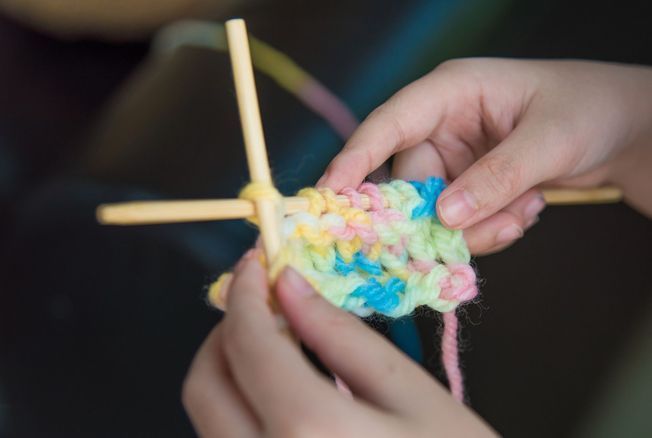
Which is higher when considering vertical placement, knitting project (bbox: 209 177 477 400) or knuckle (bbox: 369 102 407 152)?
knuckle (bbox: 369 102 407 152)

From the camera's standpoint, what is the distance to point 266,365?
355 millimetres

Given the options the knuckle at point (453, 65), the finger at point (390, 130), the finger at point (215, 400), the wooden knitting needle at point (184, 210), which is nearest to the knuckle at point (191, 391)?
the finger at point (215, 400)

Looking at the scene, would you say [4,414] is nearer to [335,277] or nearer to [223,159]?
[223,159]

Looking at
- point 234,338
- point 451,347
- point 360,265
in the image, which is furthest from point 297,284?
point 451,347

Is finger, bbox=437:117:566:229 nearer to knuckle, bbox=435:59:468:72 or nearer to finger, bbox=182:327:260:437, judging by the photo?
knuckle, bbox=435:59:468:72

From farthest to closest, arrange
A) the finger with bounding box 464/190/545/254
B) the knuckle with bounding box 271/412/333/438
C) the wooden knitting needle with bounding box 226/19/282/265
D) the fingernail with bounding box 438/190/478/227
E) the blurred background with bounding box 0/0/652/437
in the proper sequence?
the blurred background with bounding box 0/0/652/437
the finger with bounding box 464/190/545/254
the fingernail with bounding box 438/190/478/227
the wooden knitting needle with bounding box 226/19/282/265
the knuckle with bounding box 271/412/333/438

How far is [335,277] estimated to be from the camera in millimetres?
507

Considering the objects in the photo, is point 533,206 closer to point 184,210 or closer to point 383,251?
point 383,251

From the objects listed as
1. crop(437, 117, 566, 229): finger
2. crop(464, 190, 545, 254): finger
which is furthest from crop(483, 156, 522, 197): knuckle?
crop(464, 190, 545, 254): finger

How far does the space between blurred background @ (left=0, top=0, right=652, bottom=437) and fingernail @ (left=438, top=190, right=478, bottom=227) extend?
0.26 m

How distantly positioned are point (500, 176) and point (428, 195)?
65 mm

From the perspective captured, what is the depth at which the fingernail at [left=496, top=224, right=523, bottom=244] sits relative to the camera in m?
0.69

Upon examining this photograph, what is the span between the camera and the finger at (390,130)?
60 cm

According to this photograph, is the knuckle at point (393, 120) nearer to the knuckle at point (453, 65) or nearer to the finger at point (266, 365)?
the knuckle at point (453, 65)
